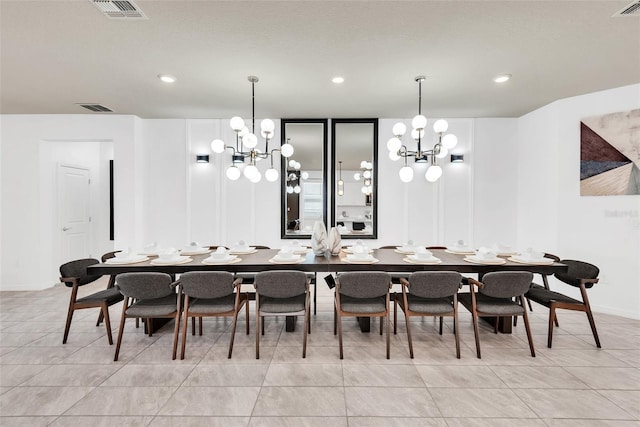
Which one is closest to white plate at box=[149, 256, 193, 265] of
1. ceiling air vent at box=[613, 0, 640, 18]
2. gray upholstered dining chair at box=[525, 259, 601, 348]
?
gray upholstered dining chair at box=[525, 259, 601, 348]

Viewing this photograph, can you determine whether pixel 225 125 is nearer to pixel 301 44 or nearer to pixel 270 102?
pixel 270 102

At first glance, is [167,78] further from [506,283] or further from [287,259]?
[506,283]

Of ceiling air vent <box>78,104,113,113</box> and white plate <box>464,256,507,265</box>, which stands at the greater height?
ceiling air vent <box>78,104,113,113</box>

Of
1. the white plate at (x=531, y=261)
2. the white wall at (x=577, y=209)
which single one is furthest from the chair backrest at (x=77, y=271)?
the white wall at (x=577, y=209)

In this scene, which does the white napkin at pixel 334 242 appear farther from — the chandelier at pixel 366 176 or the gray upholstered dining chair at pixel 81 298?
the gray upholstered dining chair at pixel 81 298

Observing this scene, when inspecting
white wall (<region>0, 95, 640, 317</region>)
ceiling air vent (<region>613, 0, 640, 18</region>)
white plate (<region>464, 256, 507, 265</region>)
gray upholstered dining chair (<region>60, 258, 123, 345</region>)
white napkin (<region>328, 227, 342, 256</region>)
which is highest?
ceiling air vent (<region>613, 0, 640, 18</region>)

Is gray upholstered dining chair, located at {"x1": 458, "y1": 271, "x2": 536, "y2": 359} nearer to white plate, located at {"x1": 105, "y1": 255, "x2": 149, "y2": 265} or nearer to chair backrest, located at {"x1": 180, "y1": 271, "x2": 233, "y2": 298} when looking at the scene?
chair backrest, located at {"x1": 180, "y1": 271, "x2": 233, "y2": 298}

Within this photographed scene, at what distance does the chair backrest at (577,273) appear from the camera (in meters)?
2.91

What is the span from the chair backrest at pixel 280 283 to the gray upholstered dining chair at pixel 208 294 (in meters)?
0.26

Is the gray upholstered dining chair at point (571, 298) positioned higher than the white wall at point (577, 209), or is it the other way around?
the white wall at point (577, 209)

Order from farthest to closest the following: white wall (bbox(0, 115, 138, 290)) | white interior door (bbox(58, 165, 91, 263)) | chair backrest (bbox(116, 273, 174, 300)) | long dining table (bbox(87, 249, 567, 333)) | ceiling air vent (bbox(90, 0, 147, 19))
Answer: white interior door (bbox(58, 165, 91, 263))
white wall (bbox(0, 115, 138, 290))
long dining table (bbox(87, 249, 567, 333))
chair backrest (bbox(116, 273, 174, 300))
ceiling air vent (bbox(90, 0, 147, 19))

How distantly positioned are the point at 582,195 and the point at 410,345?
3.38 meters

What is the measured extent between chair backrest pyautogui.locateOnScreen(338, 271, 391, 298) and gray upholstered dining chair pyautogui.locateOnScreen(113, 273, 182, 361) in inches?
58.5

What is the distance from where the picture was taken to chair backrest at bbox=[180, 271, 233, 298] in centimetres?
250
